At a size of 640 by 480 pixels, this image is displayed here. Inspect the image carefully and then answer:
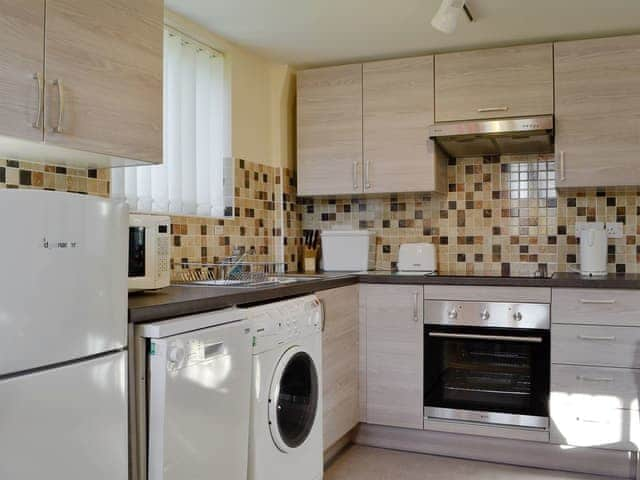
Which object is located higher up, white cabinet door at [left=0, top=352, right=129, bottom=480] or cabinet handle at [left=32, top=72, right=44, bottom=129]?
cabinet handle at [left=32, top=72, right=44, bottom=129]

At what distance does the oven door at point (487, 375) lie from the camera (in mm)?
2949

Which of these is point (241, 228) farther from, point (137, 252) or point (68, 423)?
point (68, 423)

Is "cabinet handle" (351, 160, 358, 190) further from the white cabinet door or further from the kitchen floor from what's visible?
the white cabinet door

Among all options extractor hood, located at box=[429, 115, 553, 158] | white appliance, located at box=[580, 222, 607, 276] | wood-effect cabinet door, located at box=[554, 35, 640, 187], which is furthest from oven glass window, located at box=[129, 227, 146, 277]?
white appliance, located at box=[580, 222, 607, 276]

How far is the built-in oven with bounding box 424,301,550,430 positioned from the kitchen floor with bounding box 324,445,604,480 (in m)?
0.20

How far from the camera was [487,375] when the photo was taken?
10.2 ft

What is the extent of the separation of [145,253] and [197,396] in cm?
62

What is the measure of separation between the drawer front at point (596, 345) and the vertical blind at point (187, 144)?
1.81 meters

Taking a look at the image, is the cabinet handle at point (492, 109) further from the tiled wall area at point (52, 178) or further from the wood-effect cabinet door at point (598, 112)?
the tiled wall area at point (52, 178)

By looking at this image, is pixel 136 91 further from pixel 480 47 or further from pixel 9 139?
pixel 480 47

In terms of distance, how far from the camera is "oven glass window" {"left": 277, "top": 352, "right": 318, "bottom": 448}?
7.73 ft

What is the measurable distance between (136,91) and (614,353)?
233cm

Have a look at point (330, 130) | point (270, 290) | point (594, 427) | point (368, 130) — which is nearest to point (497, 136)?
point (368, 130)

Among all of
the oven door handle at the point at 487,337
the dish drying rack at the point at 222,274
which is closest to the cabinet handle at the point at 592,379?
the oven door handle at the point at 487,337
